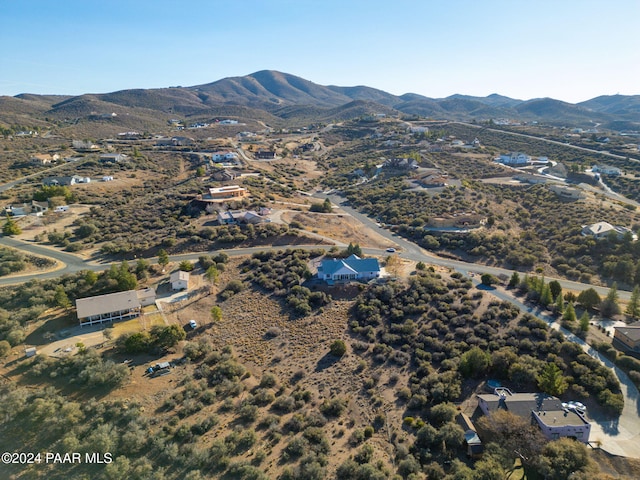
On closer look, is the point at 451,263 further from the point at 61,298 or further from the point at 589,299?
the point at 61,298

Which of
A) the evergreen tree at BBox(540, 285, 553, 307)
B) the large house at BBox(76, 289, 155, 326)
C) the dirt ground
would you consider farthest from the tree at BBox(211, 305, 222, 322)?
the evergreen tree at BBox(540, 285, 553, 307)

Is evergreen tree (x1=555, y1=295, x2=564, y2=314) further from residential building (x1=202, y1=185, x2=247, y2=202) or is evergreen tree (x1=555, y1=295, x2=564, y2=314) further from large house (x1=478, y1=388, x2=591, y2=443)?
residential building (x1=202, y1=185, x2=247, y2=202)

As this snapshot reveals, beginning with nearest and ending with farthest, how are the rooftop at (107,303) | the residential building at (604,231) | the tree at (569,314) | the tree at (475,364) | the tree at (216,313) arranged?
the tree at (475,364)
the rooftop at (107,303)
the tree at (569,314)
the tree at (216,313)
the residential building at (604,231)

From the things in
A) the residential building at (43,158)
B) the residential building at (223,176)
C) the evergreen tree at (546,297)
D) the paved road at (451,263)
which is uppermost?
A: the residential building at (43,158)

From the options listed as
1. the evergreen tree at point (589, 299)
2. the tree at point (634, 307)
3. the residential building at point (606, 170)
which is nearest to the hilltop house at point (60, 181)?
the evergreen tree at point (589, 299)

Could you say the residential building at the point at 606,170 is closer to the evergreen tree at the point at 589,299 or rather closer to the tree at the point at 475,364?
the evergreen tree at the point at 589,299
